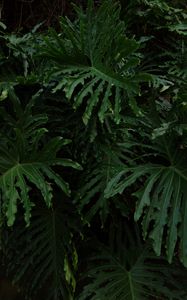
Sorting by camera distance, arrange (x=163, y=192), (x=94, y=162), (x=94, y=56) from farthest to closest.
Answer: (x=94, y=162) → (x=94, y=56) → (x=163, y=192)

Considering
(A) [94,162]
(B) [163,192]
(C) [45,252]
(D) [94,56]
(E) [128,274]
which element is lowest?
(E) [128,274]

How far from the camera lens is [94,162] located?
188cm

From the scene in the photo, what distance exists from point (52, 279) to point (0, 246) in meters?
0.25

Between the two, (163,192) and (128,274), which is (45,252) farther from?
(163,192)

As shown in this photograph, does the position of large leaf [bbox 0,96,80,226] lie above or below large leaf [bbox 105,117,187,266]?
above

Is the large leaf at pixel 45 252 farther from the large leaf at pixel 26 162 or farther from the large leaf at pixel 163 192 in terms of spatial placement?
the large leaf at pixel 163 192

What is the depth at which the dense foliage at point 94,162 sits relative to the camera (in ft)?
5.33

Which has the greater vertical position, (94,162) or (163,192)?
(94,162)

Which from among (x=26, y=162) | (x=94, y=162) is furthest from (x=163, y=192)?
(x=26, y=162)

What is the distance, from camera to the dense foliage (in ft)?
5.33

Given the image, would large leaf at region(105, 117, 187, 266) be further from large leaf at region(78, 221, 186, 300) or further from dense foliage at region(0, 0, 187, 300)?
large leaf at region(78, 221, 186, 300)

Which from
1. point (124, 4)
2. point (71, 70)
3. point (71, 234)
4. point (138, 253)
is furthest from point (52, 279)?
point (124, 4)

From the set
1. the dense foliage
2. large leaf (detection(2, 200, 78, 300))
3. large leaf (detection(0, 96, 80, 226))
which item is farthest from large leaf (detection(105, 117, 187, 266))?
large leaf (detection(2, 200, 78, 300))

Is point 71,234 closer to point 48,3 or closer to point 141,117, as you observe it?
point 141,117
